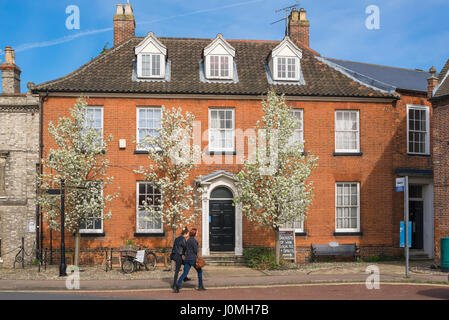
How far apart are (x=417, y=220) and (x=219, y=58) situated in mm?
12215

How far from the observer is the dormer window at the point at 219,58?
22.1m

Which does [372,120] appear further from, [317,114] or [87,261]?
[87,261]

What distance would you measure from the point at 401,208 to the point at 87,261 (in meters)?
14.1

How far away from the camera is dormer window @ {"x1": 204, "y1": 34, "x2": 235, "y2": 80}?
2209cm

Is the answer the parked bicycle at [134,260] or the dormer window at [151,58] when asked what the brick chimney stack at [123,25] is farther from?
the parked bicycle at [134,260]

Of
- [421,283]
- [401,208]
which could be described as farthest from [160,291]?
[401,208]

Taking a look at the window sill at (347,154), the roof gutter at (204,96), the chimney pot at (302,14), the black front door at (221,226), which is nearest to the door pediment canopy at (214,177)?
the black front door at (221,226)

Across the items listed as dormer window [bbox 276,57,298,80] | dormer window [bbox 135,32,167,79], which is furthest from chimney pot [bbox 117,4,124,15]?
dormer window [bbox 276,57,298,80]

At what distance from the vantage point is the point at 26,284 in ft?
48.6

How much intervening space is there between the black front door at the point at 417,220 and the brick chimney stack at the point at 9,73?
19.9 m

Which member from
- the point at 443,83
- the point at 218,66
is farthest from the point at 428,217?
the point at 218,66

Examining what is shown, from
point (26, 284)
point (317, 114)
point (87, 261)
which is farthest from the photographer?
point (317, 114)

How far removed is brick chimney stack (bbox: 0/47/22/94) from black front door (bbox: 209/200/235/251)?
11174 mm

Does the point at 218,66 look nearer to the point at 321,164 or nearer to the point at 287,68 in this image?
the point at 287,68
